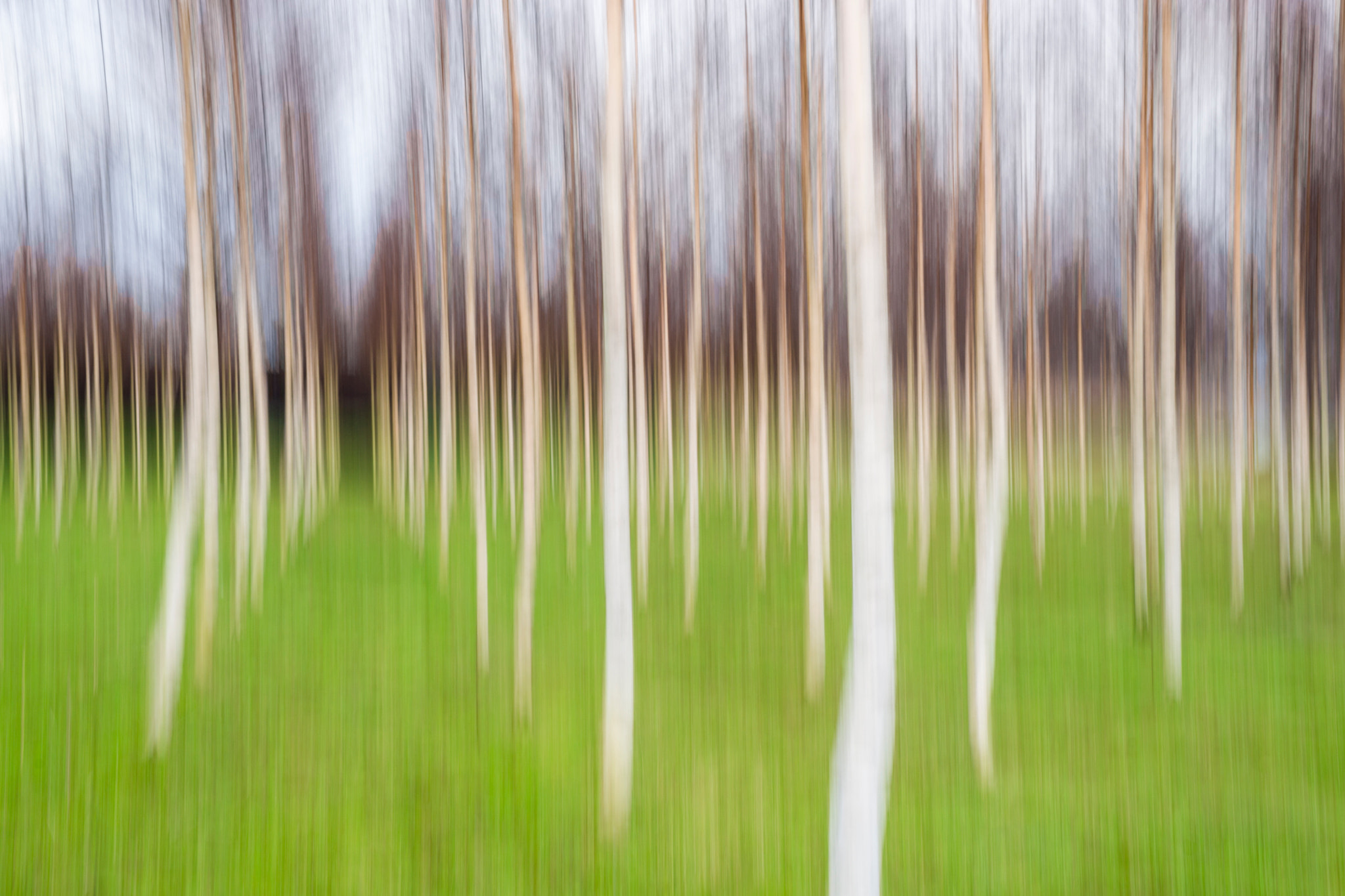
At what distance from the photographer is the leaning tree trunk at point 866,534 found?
315cm

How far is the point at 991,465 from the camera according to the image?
6.25 meters

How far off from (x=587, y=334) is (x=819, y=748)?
12.9 m

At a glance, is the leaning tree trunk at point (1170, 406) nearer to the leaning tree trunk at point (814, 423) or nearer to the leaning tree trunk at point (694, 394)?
the leaning tree trunk at point (814, 423)

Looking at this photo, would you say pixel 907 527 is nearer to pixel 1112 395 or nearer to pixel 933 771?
pixel 933 771

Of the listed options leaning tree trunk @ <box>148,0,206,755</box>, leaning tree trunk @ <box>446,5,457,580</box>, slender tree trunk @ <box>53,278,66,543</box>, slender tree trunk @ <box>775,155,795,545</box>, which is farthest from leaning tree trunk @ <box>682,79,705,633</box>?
slender tree trunk @ <box>53,278,66,543</box>

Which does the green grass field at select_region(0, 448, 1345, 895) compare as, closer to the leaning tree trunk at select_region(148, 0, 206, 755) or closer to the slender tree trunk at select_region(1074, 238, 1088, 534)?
the leaning tree trunk at select_region(148, 0, 206, 755)

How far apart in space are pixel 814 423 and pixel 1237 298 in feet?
22.0

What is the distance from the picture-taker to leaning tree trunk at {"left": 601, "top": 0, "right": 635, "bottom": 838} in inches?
188

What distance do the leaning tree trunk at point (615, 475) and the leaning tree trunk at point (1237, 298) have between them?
7751 millimetres

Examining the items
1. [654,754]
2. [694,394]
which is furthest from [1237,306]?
[654,754]

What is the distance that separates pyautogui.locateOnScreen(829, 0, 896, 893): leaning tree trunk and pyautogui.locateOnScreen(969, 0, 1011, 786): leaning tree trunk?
9.67 ft

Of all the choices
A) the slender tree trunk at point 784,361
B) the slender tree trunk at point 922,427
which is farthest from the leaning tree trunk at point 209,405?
the slender tree trunk at point 922,427

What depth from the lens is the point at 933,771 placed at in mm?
5613

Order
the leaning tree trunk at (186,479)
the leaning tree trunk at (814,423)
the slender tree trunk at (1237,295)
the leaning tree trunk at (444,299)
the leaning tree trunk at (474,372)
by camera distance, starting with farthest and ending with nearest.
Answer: the slender tree trunk at (1237,295) < the leaning tree trunk at (444,299) < the leaning tree trunk at (474,372) < the leaning tree trunk at (814,423) < the leaning tree trunk at (186,479)
